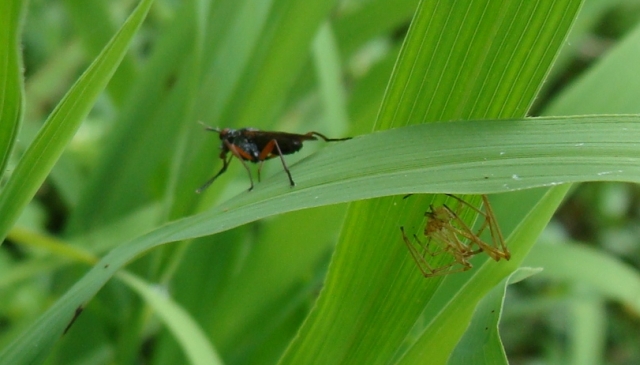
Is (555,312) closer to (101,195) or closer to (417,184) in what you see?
(101,195)

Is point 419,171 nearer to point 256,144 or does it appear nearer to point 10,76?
point 10,76

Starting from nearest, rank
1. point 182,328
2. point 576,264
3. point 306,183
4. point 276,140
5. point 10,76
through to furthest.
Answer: point 10,76, point 306,183, point 182,328, point 276,140, point 576,264

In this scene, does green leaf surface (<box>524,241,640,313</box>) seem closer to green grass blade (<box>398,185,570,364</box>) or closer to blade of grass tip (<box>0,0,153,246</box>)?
green grass blade (<box>398,185,570,364</box>)

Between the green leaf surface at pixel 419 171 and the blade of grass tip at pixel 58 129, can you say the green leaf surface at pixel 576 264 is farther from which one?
the blade of grass tip at pixel 58 129

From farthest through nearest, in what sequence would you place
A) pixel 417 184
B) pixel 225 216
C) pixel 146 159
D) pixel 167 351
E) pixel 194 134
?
pixel 146 159
pixel 167 351
pixel 194 134
pixel 225 216
pixel 417 184

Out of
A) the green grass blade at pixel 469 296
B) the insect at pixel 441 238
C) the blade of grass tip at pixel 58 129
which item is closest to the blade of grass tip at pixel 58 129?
the blade of grass tip at pixel 58 129

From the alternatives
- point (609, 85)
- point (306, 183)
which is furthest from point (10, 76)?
point (609, 85)

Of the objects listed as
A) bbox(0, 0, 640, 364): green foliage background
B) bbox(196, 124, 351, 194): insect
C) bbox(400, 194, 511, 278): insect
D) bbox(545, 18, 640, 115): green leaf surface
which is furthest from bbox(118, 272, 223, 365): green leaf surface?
bbox(545, 18, 640, 115): green leaf surface

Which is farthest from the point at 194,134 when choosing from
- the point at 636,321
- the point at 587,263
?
the point at 636,321
